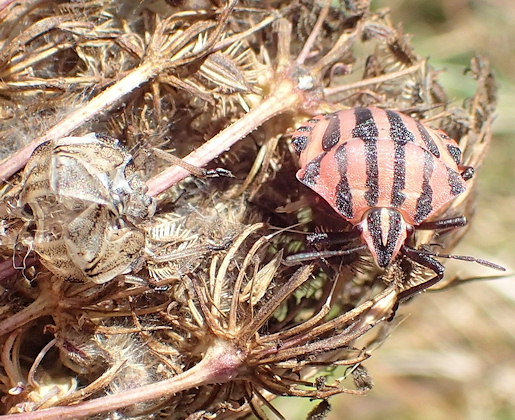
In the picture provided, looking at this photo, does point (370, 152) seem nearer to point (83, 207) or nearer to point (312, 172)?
point (312, 172)

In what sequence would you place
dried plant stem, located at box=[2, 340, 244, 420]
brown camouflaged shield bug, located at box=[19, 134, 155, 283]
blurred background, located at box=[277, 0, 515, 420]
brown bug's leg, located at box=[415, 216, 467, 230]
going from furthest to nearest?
blurred background, located at box=[277, 0, 515, 420]
brown bug's leg, located at box=[415, 216, 467, 230]
dried plant stem, located at box=[2, 340, 244, 420]
brown camouflaged shield bug, located at box=[19, 134, 155, 283]

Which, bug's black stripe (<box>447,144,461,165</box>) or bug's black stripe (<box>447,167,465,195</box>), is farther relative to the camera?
bug's black stripe (<box>447,144,461,165</box>)

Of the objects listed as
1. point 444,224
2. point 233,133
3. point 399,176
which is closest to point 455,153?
point 444,224

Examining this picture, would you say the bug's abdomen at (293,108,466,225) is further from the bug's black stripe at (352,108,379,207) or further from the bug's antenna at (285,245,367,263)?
the bug's antenna at (285,245,367,263)

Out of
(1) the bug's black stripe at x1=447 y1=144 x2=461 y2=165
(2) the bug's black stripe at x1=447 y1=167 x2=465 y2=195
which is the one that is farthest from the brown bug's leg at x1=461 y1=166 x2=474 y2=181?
(2) the bug's black stripe at x1=447 y1=167 x2=465 y2=195

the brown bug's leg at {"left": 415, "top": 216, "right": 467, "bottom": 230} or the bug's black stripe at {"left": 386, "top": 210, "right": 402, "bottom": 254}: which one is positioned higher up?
the bug's black stripe at {"left": 386, "top": 210, "right": 402, "bottom": 254}

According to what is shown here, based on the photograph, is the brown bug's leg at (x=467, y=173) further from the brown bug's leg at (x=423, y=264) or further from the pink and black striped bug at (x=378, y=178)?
the brown bug's leg at (x=423, y=264)
